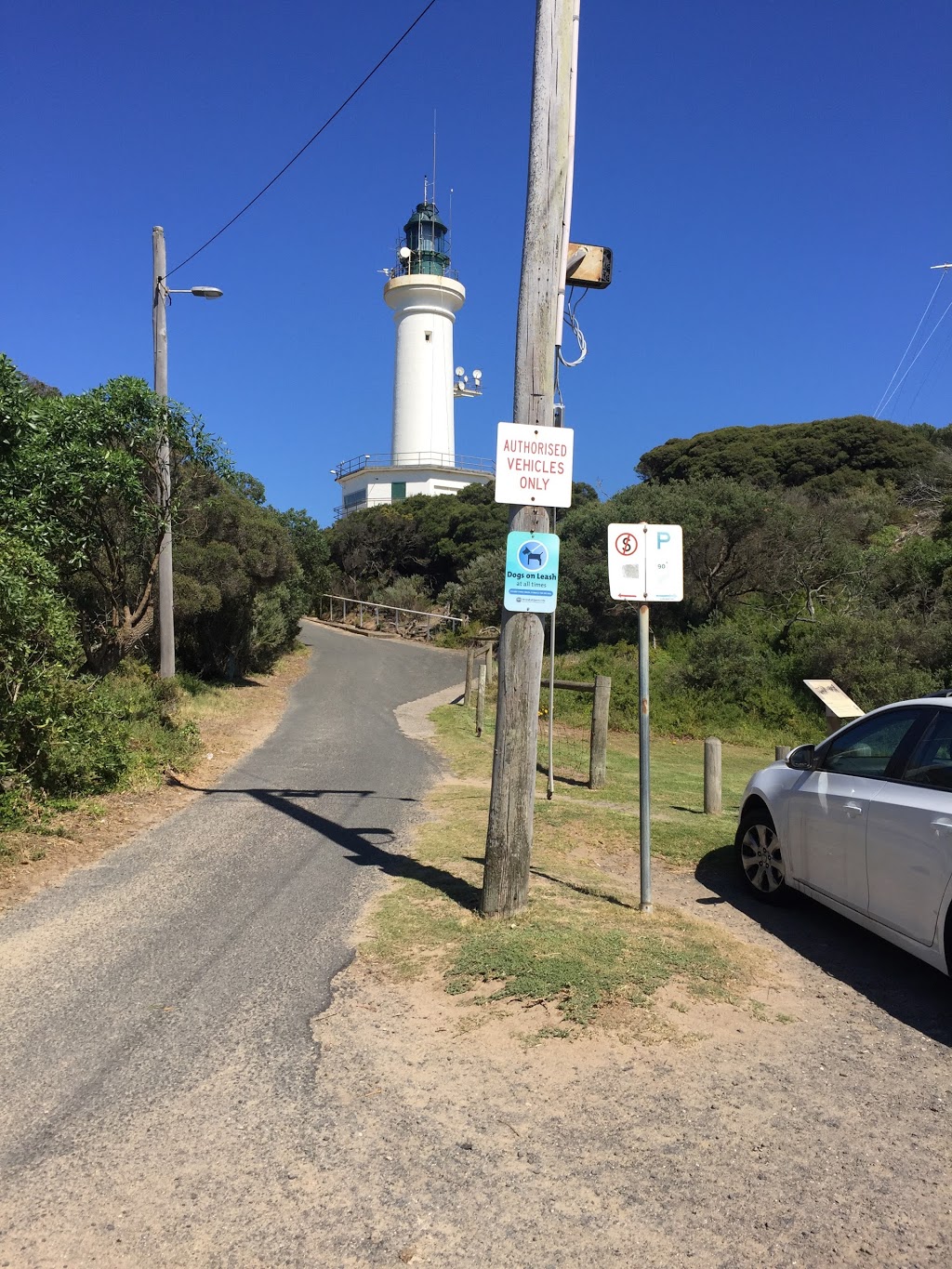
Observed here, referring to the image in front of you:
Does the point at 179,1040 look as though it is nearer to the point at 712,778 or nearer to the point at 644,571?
the point at 644,571

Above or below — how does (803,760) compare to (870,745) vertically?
below

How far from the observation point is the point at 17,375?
34.7 feet

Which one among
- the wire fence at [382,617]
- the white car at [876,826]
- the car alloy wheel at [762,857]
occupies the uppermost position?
the wire fence at [382,617]

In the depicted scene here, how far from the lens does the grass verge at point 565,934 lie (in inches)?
185

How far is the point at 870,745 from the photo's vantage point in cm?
556

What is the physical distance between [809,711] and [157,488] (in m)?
13.9

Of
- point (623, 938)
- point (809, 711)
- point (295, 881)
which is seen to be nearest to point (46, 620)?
point (295, 881)

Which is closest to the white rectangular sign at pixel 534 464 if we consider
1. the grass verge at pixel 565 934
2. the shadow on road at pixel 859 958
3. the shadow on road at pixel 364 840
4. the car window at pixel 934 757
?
the car window at pixel 934 757

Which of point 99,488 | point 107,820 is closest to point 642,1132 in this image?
point 107,820

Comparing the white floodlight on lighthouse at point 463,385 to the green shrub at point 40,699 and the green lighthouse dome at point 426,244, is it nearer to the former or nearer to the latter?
the green lighthouse dome at point 426,244

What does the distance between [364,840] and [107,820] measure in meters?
2.45

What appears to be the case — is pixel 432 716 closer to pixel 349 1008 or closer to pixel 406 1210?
pixel 349 1008

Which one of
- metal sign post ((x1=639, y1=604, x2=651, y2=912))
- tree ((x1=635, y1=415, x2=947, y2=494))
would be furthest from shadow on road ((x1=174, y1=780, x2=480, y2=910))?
tree ((x1=635, y1=415, x2=947, y2=494))

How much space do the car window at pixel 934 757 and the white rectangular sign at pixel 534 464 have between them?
237 cm
